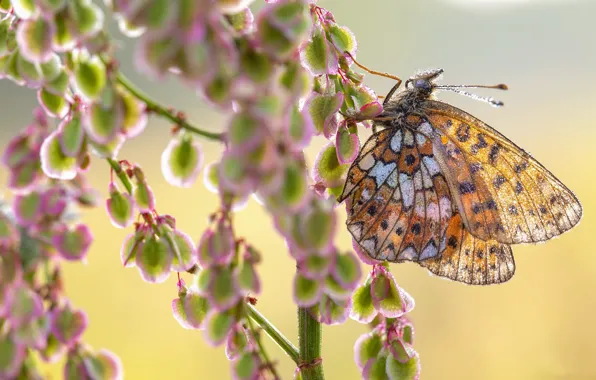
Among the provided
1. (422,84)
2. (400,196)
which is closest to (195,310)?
(400,196)

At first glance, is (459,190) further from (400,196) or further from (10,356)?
(10,356)

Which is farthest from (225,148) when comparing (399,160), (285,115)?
(399,160)

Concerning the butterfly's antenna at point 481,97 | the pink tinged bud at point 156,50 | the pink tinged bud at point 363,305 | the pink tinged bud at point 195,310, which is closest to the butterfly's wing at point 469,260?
the butterfly's antenna at point 481,97

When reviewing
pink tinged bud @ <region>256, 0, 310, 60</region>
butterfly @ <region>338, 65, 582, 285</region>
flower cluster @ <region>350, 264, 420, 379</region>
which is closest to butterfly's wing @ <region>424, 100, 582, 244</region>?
A: butterfly @ <region>338, 65, 582, 285</region>

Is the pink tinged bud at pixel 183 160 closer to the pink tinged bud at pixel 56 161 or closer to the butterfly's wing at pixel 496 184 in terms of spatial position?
the pink tinged bud at pixel 56 161

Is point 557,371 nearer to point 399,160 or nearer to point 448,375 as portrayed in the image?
point 448,375

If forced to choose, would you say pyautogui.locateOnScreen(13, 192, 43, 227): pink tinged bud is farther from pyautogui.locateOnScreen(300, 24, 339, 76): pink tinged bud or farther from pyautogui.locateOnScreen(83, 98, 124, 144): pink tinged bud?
pyautogui.locateOnScreen(300, 24, 339, 76): pink tinged bud
